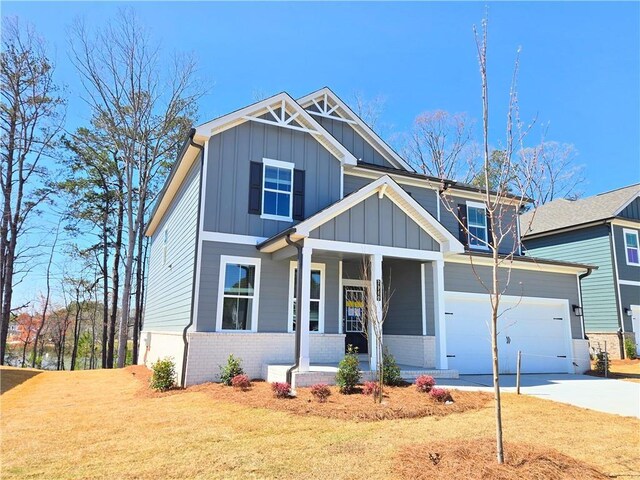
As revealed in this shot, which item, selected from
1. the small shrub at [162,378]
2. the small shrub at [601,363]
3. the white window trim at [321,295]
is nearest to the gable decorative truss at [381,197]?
the white window trim at [321,295]

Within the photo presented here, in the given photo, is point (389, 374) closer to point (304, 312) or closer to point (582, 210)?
point (304, 312)

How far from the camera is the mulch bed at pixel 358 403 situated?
6754 millimetres

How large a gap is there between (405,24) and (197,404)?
10.1 m

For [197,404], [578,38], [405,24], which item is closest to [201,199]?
[197,404]

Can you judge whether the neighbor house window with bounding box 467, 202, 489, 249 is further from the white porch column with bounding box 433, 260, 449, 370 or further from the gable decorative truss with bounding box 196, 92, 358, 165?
the gable decorative truss with bounding box 196, 92, 358, 165

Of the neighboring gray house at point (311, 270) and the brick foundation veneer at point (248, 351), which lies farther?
the neighboring gray house at point (311, 270)

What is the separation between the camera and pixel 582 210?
20.4 meters

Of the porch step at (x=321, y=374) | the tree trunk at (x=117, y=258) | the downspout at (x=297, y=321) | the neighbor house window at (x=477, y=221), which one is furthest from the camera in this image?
the tree trunk at (x=117, y=258)

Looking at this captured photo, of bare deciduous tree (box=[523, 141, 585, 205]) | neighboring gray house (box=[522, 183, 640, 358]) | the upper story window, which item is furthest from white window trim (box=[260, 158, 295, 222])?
bare deciduous tree (box=[523, 141, 585, 205])

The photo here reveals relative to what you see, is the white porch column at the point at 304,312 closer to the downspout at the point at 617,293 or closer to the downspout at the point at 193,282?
the downspout at the point at 193,282

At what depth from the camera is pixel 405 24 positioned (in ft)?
35.6

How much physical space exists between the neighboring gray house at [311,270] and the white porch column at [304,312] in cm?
2

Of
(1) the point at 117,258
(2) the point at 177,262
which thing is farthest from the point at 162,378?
(1) the point at 117,258

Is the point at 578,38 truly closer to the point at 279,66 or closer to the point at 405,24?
the point at 405,24
